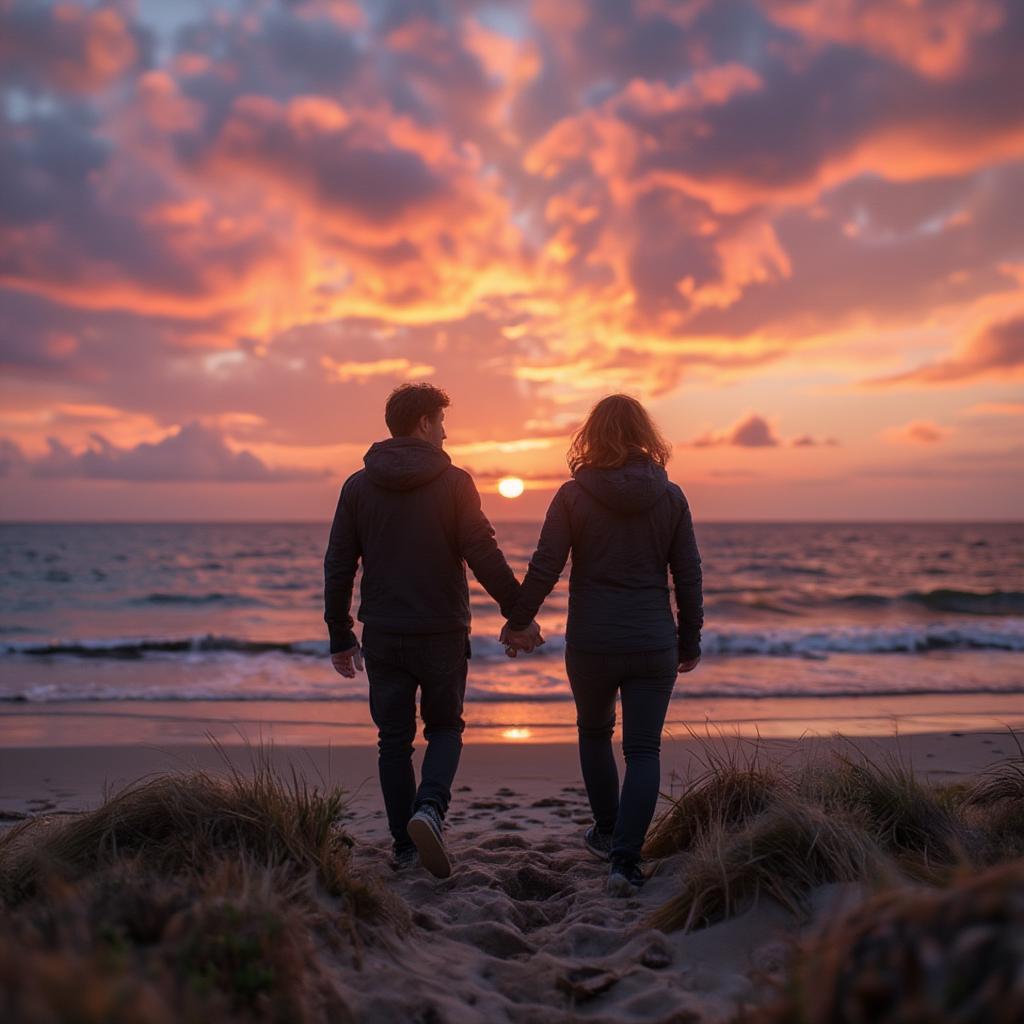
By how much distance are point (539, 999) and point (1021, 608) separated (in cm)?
2642

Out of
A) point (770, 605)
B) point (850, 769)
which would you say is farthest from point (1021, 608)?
point (850, 769)

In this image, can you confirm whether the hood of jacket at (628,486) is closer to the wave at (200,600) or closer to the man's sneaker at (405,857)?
the man's sneaker at (405,857)

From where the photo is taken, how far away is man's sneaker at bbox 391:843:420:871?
4.42 meters

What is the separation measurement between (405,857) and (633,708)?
4.72ft

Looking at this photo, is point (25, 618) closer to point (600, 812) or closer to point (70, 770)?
point (70, 770)

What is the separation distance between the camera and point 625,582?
4152 millimetres

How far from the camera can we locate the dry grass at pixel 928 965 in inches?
60.2

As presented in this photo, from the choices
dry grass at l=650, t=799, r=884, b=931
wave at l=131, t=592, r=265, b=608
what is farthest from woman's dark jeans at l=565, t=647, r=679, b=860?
wave at l=131, t=592, r=265, b=608

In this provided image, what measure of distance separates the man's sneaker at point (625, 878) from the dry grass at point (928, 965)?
2126mm

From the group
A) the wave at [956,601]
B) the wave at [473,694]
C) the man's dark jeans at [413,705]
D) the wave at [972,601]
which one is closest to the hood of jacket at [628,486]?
the man's dark jeans at [413,705]

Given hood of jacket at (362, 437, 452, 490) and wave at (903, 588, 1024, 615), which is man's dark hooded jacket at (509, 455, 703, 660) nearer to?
hood of jacket at (362, 437, 452, 490)

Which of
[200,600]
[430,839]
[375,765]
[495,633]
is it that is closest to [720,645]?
[495,633]

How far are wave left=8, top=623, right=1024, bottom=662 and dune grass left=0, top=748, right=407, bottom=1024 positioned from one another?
10716 mm

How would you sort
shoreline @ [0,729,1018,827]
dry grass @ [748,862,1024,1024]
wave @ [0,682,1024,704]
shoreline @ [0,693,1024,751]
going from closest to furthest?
dry grass @ [748,862,1024,1024], shoreline @ [0,729,1018,827], shoreline @ [0,693,1024,751], wave @ [0,682,1024,704]
